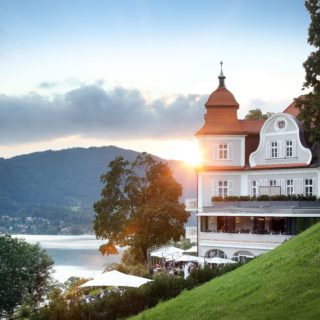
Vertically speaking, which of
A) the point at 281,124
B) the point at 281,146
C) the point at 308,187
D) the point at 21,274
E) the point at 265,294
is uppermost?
the point at 281,124

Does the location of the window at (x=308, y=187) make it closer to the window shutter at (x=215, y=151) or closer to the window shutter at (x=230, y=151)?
the window shutter at (x=230, y=151)

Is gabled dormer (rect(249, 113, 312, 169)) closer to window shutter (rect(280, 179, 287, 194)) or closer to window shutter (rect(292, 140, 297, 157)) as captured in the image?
window shutter (rect(292, 140, 297, 157))

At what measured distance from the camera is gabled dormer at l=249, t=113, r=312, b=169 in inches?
1750

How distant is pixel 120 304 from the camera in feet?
85.4

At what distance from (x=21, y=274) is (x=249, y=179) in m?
19.3

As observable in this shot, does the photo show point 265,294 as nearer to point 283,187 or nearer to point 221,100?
point 283,187

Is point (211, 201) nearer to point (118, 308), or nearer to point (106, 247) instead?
point (106, 247)

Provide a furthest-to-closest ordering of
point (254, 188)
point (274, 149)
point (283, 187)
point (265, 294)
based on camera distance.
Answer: point (254, 188), point (274, 149), point (283, 187), point (265, 294)

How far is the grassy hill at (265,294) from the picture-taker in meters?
17.5

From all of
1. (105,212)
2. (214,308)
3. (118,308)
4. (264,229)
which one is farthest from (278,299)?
(105,212)

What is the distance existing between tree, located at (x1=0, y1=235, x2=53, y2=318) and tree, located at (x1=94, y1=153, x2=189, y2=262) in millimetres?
6248

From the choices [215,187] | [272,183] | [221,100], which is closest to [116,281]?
[272,183]

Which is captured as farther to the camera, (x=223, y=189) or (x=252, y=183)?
(x=223, y=189)

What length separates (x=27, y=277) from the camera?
50438 mm
